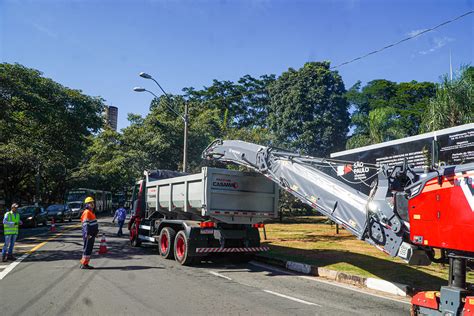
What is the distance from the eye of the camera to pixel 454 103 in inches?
590

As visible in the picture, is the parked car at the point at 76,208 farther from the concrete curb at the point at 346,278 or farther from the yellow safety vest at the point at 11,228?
the concrete curb at the point at 346,278

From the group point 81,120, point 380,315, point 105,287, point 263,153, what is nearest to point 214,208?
point 263,153

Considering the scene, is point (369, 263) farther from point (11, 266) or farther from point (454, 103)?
point (11, 266)

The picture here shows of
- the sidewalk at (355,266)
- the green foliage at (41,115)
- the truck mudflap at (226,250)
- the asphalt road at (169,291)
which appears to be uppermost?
the green foliage at (41,115)

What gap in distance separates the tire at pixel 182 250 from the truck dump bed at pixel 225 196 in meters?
0.77

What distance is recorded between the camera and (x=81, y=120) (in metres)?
19.6

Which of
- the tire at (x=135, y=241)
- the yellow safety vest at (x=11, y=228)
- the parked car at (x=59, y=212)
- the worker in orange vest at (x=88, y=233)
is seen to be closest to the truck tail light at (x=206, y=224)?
the worker in orange vest at (x=88, y=233)

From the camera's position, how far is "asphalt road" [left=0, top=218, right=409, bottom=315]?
6.36 metres

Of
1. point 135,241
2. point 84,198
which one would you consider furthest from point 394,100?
point 135,241

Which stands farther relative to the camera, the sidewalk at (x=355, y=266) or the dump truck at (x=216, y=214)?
the dump truck at (x=216, y=214)

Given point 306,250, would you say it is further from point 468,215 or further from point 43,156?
point 43,156

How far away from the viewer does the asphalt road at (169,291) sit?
20.9ft

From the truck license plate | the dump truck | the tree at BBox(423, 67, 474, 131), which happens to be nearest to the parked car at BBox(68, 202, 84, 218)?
the dump truck

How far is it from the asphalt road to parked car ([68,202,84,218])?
28.0m
